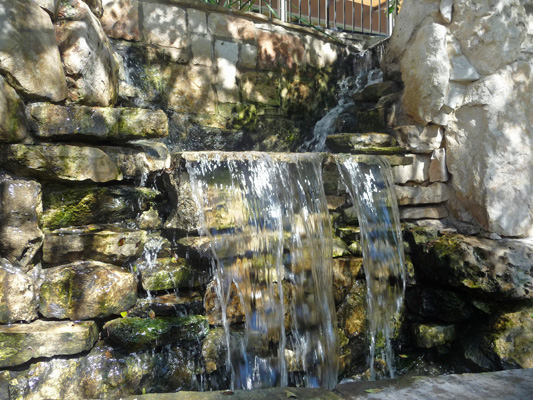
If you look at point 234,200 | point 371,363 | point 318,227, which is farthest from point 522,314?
point 234,200

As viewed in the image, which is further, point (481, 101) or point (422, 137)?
point (422, 137)

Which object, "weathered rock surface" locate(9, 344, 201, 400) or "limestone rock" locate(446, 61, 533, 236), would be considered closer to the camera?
"weathered rock surface" locate(9, 344, 201, 400)

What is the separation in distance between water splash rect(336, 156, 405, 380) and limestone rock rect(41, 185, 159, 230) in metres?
1.66

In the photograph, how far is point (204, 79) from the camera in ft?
15.1

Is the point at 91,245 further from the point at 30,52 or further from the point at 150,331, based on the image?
the point at 30,52

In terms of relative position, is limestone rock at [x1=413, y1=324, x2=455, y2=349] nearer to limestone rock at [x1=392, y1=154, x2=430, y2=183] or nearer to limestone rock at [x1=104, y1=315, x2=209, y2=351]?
limestone rock at [x1=392, y1=154, x2=430, y2=183]

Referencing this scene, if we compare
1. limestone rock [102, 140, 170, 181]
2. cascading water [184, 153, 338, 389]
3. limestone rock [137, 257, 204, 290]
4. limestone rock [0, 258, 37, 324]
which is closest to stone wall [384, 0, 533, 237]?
cascading water [184, 153, 338, 389]

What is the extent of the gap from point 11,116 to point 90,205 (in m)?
0.64

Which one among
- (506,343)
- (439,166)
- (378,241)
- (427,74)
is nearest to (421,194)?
(439,166)

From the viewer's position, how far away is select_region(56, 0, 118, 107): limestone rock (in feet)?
9.20

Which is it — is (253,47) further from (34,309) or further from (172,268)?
(34,309)

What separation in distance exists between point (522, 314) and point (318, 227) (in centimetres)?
161

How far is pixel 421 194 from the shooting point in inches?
159

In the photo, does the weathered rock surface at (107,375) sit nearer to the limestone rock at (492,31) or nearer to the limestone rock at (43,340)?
the limestone rock at (43,340)
